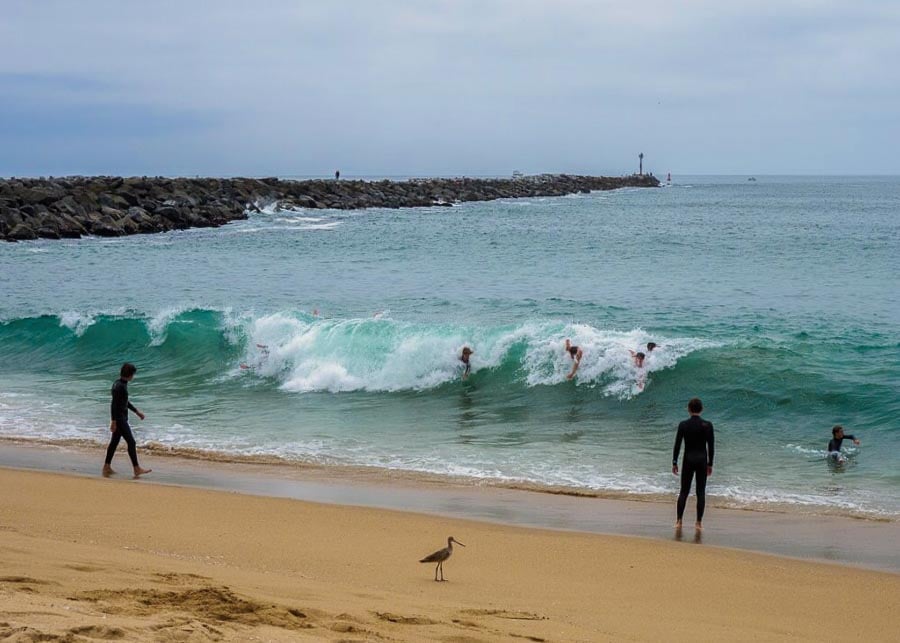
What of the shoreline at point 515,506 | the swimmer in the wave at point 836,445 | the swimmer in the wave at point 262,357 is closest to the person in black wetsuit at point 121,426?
the shoreline at point 515,506

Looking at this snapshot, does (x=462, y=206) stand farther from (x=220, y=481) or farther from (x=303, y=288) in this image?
(x=220, y=481)

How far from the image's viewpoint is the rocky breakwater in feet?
148

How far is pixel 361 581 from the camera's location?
22.2ft

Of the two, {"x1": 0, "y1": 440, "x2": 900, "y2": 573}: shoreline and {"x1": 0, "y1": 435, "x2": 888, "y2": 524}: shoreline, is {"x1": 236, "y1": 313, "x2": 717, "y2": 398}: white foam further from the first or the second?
{"x1": 0, "y1": 440, "x2": 900, "y2": 573}: shoreline

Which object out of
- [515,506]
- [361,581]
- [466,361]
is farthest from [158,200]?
[361,581]

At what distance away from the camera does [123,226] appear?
4634 centimetres

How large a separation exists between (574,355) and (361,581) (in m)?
10.3

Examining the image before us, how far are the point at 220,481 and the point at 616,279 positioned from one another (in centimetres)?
2069

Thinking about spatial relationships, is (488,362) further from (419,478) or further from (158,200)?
(158,200)

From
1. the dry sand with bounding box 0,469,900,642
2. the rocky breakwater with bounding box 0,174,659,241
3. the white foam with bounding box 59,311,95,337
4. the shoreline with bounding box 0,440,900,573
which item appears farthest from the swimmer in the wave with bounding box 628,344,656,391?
the rocky breakwater with bounding box 0,174,659,241

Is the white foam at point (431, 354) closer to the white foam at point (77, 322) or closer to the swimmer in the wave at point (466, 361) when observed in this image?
the swimmer in the wave at point (466, 361)

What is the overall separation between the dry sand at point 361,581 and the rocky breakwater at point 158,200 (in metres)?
38.4

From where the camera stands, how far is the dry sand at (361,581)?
5137 millimetres

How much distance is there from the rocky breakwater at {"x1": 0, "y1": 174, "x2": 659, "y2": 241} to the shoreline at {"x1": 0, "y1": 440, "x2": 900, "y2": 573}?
117 feet
